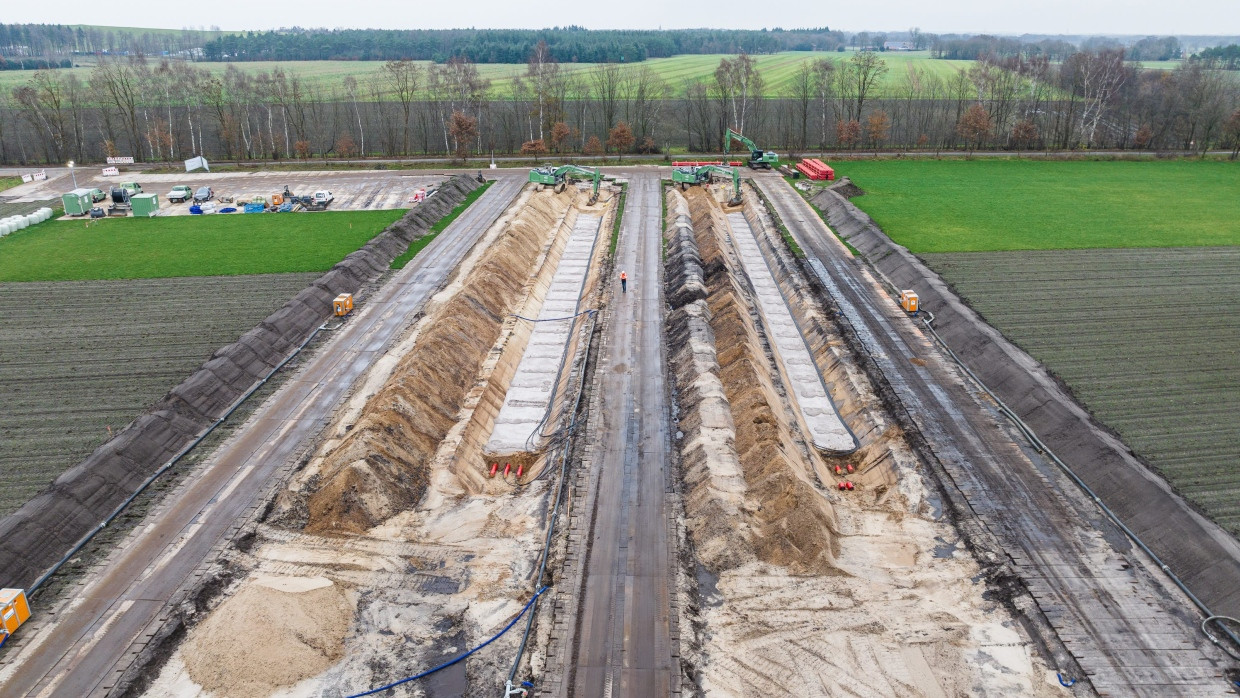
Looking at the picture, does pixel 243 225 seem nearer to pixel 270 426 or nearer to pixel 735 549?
pixel 270 426

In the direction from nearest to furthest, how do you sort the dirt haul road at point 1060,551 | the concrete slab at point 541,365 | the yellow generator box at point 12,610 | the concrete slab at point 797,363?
the dirt haul road at point 1060,551, the yellow generator box at point 12,610, the concrete slab at point 797,363, the concrete slab at point 541,365

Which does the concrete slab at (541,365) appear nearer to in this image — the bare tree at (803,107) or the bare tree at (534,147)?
the bare tree at (534,147)

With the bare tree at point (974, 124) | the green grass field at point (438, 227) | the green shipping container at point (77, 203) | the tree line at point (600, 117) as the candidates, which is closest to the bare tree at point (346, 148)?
the tree line at point (600, 117)

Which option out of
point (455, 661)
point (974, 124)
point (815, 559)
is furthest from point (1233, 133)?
point (455, 661)

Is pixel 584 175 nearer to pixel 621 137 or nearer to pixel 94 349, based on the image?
pixel 621 137

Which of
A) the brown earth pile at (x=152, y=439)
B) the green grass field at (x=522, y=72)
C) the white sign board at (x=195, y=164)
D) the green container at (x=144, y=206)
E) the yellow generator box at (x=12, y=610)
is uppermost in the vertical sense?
the green grass field at (x=522, y=72)

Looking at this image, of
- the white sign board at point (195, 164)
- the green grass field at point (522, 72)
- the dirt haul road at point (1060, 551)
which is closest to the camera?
the dirt haul road at point (1060, 551)
